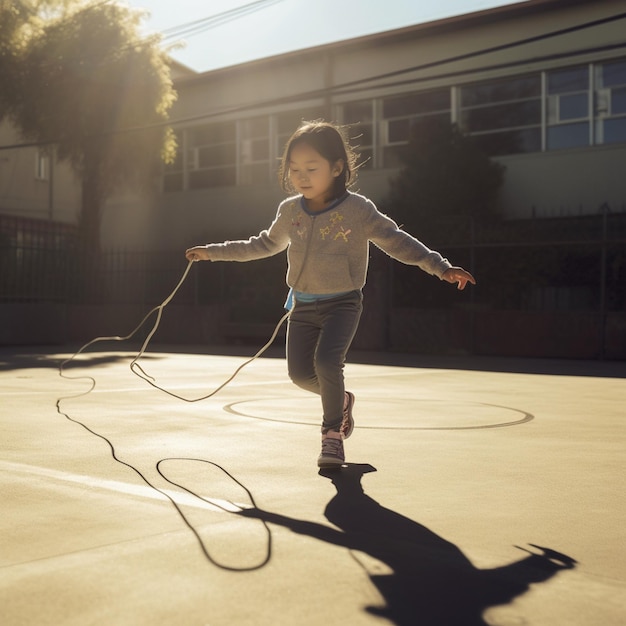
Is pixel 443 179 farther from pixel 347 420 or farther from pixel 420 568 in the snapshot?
pixel 420 568

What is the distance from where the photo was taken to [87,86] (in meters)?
24.1

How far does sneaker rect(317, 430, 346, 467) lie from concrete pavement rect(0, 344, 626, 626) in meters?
0.09

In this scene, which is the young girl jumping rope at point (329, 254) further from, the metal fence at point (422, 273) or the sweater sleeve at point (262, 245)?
the metal fence at point (422, 273)

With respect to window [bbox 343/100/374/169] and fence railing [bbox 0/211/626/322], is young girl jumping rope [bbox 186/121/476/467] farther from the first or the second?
window [bbox 343/100/374/169]

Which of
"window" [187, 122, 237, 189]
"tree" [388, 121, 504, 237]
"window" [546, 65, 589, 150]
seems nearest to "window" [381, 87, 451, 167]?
"tree" [388, 121, 504, 237]

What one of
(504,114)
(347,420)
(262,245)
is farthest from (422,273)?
(347,420)

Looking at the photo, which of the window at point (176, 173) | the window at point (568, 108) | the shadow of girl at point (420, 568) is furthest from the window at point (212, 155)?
the shadow of girl at point (420, 568)

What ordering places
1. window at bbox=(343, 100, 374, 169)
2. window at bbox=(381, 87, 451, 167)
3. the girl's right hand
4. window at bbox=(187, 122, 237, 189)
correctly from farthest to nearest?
window at bbox=(187, 122, 237, 189) → window at bbox=(343, 100, 374, 169) → window at bbox=(381, 87, 451, 167) → the girl's right hand

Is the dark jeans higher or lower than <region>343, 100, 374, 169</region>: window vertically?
lower

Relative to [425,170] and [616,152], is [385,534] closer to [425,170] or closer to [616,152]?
[425,170]

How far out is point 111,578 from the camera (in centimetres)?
263

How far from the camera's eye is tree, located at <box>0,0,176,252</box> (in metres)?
24.1

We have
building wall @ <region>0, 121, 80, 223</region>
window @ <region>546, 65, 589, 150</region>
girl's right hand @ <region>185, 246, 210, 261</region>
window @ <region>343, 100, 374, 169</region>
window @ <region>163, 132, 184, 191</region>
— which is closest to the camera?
girl's right hand @ <region>185, 246, 210, 261</region>

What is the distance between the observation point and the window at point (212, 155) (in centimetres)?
2870
